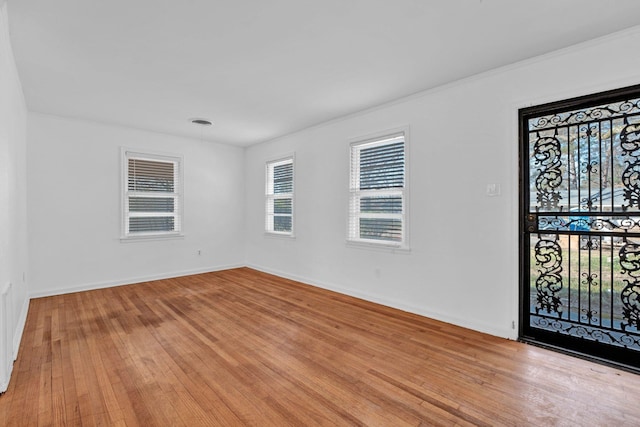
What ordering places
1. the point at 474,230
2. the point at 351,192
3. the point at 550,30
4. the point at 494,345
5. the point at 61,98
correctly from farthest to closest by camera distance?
the point at 351,192 → the point at 61,98 → the point at 474,230 → the point at 494,345 → the point at 550,30

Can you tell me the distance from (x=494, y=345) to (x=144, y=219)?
538 centimetres

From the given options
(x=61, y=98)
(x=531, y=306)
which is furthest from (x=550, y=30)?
(x=61, y=98)

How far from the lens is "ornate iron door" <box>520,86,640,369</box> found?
2.42 m

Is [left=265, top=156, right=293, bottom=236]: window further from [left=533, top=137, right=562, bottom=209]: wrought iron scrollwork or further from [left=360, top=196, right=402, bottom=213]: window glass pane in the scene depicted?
[left=533, top=137, right=562, bottom=209]: wrought iron scrollwork

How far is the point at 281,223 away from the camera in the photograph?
585 centimetres

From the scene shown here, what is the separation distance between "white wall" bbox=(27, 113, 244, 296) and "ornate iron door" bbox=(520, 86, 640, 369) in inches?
205

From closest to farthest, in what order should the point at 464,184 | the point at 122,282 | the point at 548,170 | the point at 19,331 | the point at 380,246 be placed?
the point at 548,170
the point at 19,331
the point at 464,184
the point at 380,246
the point at 122,282

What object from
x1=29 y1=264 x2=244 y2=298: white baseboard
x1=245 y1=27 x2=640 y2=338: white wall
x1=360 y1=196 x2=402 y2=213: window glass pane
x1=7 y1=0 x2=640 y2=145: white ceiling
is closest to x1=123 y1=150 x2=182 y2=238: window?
x1=29 y1=264 x2=244 y2=298: white baseboard

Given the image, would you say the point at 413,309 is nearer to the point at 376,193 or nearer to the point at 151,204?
the point at 376,193

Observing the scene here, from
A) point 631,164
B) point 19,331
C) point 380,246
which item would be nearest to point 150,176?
point 19,331

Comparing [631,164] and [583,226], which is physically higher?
[631,164]

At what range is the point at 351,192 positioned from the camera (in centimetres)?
443

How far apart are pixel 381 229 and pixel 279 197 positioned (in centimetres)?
237

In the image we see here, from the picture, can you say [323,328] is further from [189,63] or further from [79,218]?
[79,218]
